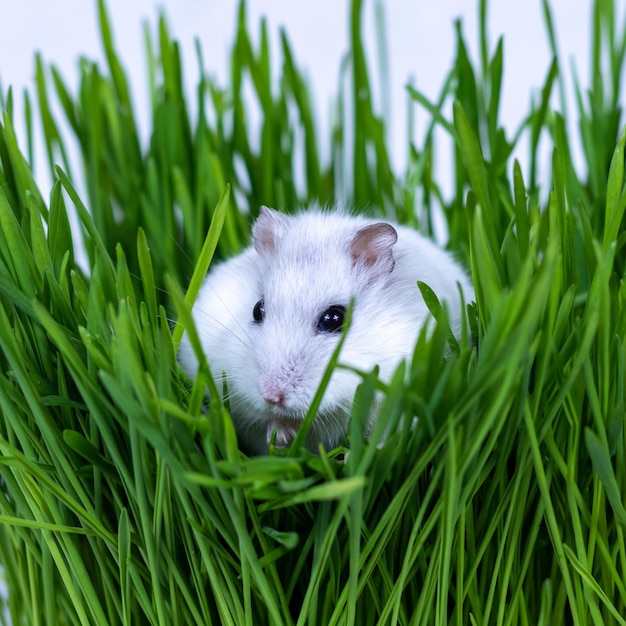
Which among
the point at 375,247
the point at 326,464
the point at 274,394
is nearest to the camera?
the point at 326,464

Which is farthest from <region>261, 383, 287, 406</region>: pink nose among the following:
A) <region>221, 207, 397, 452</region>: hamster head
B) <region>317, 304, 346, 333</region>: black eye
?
<region>317, 304, 346, 333</region>: black eye

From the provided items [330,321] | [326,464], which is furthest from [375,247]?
[326,464]

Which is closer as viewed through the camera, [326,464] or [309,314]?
[326,464]

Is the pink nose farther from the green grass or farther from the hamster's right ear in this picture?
the hamster's right ear

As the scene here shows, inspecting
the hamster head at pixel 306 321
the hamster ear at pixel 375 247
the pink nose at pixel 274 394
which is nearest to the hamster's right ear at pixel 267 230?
the hamster head at pixel 306 321

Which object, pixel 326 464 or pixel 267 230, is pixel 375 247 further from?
pixel 326 464

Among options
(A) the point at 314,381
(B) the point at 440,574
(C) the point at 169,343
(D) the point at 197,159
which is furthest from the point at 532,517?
(D) the point at 197,159

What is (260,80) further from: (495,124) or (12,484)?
(12,484)
